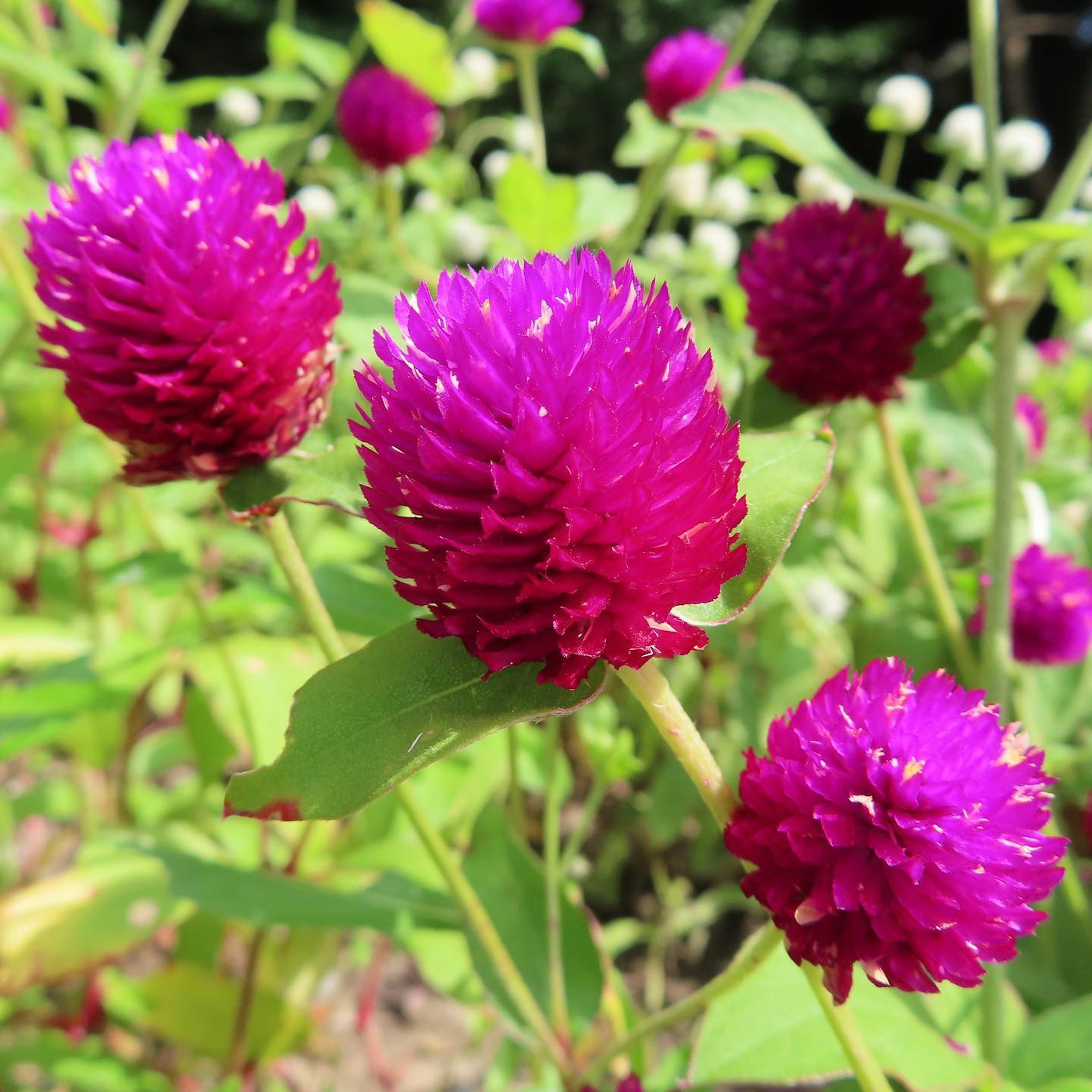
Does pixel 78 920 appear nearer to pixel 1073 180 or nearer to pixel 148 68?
pixel 148 68

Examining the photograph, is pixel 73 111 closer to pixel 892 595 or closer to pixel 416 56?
pixel 416 56

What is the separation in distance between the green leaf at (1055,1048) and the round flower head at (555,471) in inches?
22.9

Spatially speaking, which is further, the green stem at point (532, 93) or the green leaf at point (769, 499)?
the green stem at point (532, 93)

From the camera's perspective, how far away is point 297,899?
82cm

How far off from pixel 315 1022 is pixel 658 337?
3.32ft

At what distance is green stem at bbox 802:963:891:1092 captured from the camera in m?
0.48

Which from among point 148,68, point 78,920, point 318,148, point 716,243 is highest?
point 318,148

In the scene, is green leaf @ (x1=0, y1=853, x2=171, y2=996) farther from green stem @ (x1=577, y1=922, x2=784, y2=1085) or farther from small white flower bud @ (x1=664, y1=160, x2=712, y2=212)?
small white flower bud @ (x1=664, y1=160, x2=712, y2=212)

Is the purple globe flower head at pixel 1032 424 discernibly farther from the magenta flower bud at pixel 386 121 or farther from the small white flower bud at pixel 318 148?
the small white flower bud at pixel 318 148

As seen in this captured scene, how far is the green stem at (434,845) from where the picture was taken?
0.58 metres

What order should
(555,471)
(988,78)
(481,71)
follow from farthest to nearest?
(481,71) < (988,78) < (555,471)

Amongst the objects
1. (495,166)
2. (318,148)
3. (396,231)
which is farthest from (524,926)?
(318,148)

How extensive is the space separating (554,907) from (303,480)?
0.42m

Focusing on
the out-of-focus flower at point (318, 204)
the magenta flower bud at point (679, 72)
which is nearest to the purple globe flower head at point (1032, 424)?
the magenta flower bud at point (679, 72)
